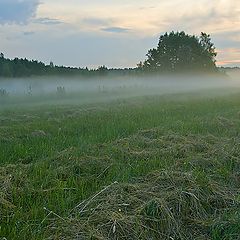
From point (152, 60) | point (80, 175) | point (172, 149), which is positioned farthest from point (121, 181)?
point (152, 60)

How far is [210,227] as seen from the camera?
454 cm

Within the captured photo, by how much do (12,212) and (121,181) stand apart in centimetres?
190

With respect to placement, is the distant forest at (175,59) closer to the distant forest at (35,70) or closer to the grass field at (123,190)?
the distant forest at (35,70)

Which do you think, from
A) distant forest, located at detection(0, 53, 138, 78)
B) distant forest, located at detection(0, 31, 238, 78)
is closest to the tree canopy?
distant forest, located at detection(0, 31, 238, 78)

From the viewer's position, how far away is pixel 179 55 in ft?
234

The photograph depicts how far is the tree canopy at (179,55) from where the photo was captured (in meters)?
71.1

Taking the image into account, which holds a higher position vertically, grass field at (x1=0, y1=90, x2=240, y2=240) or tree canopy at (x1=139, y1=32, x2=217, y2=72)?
tree canopy at (x1=139, y1=32, x2=217, y2=72)

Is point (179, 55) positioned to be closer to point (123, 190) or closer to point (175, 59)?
point (175, 59)

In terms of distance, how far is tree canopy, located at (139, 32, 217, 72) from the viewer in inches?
2798

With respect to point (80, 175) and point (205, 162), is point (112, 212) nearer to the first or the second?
point (80, 175)

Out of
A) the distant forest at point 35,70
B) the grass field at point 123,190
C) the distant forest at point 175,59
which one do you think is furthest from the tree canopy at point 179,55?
the grass field at point 123,190

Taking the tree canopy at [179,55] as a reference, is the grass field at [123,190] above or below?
below

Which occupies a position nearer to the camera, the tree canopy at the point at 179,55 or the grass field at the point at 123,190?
the grass field at the point at 123,190

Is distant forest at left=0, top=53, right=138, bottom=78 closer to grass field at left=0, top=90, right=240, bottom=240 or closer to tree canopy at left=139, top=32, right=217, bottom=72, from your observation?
tree canopy at left=139, top=32, right=217, bottom=72
